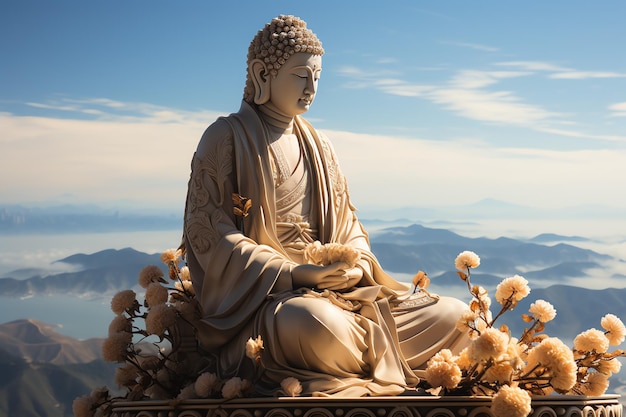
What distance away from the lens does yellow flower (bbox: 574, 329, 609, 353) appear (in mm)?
6891

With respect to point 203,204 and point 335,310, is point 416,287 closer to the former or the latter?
point 335,310

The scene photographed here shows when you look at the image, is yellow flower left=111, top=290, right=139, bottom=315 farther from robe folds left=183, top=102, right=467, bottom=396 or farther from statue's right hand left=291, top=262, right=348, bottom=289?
statue's right hand left=291, top=262, right=348, bottom=289

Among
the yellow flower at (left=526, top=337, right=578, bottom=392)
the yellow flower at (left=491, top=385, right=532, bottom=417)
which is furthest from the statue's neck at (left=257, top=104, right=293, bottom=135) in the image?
the yellow flower at (left=491, top=385, right=532, bottom=417)

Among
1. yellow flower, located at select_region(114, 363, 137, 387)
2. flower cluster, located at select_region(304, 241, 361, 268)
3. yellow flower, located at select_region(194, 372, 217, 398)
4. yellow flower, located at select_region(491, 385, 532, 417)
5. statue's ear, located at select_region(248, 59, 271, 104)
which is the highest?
statue's ear, located at select_region(248, 59, 271, 104)

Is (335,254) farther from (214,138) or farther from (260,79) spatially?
(260,79)

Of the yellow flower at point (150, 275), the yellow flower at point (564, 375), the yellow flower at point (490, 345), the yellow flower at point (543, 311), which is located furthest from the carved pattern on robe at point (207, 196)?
the yellow flower at point (564, 375)

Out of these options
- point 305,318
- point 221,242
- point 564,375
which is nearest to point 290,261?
point 221,242

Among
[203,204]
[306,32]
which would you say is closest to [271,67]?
[306,32]

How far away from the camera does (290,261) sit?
709 centimetres

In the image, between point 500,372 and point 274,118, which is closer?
point 500,372

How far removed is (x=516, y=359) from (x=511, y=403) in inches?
11.5

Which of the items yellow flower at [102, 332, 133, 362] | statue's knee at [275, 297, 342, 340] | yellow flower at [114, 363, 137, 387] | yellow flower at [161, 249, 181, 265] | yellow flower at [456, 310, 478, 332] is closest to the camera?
statue's knee at [275, 297, 342, 340]

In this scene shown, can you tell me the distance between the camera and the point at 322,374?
6.65 metres

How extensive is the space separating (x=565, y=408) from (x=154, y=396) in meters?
2.34
